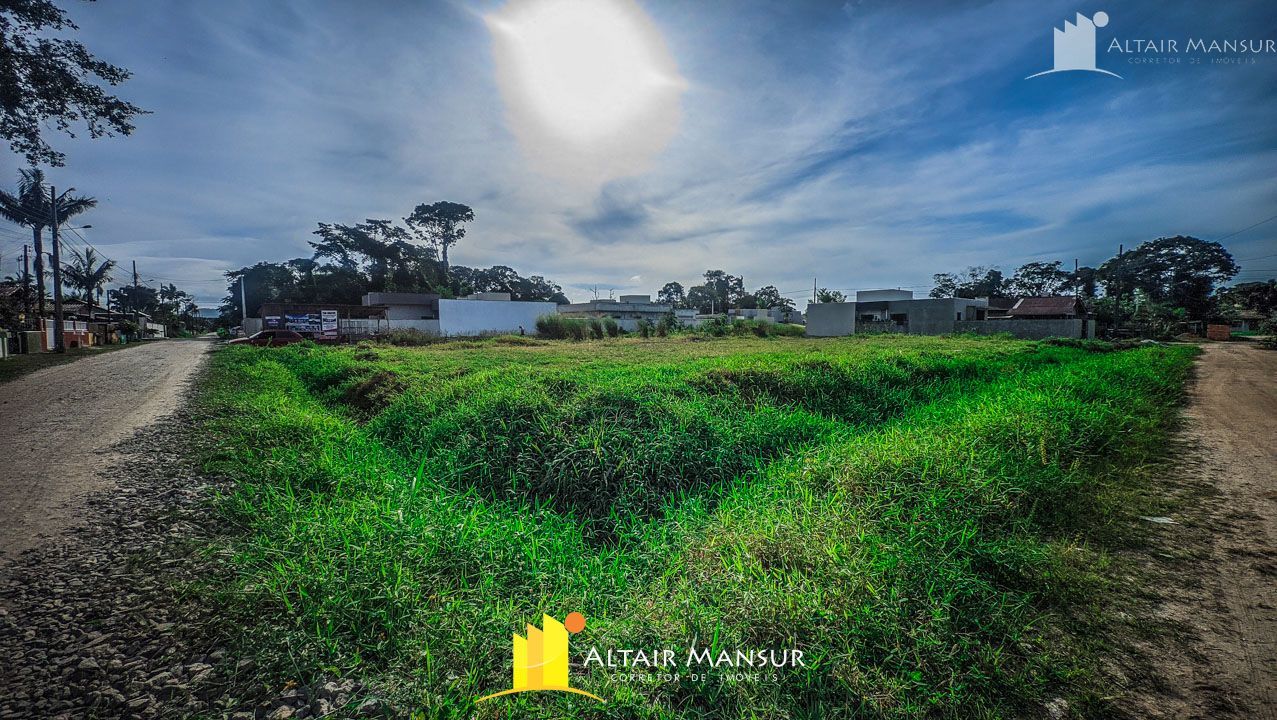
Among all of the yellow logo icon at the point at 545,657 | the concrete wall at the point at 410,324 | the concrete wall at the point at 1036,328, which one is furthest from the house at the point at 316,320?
the concrete wall at the point at 1036,328

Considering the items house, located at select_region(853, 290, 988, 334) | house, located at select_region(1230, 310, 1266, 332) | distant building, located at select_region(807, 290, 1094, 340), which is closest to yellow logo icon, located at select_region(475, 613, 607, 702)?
distant building, located at select_region(807, 290, 1094, 340)

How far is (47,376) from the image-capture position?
10.5 meters

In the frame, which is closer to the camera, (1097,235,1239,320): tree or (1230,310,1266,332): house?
(1230,310,1266,332): house

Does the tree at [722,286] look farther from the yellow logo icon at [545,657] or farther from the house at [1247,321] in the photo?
the yellow logo icon at [545,657]

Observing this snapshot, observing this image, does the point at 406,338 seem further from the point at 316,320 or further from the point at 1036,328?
the point at 1036,328

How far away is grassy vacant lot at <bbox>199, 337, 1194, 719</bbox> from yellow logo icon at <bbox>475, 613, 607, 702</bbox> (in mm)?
49

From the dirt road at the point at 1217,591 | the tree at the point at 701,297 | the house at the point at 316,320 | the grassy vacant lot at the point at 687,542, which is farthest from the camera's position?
the tree at the point at 701,297

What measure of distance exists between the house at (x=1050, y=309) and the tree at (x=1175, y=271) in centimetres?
1188

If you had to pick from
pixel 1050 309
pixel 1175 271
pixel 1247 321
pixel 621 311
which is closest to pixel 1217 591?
pixel 621 311

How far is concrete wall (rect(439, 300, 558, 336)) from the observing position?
29023 millimetres

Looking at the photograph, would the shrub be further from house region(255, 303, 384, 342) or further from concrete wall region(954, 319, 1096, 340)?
concrete wall region(954, 319, 1096, 340)

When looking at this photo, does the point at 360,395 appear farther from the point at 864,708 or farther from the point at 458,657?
the point at 864,708

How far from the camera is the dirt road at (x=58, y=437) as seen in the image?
291cm

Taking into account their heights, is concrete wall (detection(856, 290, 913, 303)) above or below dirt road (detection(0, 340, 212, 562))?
above
